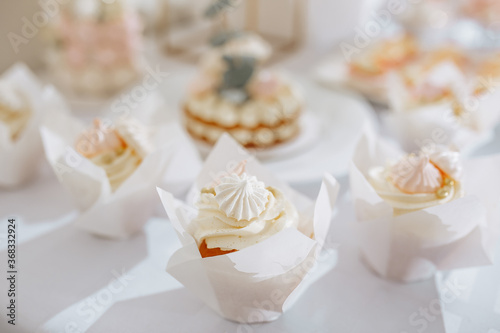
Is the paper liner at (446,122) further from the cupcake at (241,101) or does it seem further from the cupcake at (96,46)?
the cupcake at (96,46)

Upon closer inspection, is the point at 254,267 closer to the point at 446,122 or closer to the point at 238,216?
the point at 238,216

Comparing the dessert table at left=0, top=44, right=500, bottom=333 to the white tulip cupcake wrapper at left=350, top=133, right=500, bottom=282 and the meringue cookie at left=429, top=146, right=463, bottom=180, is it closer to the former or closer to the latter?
the white tulip cupcake wrapper at left=350, top=133, right=500, bottom=282

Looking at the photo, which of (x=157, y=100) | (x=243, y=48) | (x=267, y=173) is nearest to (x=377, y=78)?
(x=243, y=48)

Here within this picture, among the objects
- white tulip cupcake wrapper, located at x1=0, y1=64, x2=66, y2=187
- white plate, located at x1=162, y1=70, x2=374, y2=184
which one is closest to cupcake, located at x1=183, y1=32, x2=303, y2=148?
white plate, located at x1=162, y1=70, x2=374, y2=184

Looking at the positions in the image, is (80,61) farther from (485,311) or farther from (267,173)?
(485,311)

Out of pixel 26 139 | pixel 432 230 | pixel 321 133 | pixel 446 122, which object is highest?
pixel 26 139

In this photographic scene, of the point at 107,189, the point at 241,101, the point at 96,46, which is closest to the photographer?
the point at 107,189

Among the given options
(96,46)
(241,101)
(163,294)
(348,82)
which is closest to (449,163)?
(163,294)

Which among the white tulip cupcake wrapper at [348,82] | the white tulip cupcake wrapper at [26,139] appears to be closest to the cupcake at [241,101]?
the white tulip cupcake wrapper at [348,82]
